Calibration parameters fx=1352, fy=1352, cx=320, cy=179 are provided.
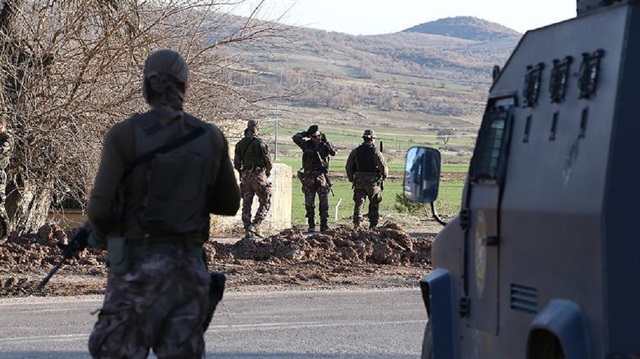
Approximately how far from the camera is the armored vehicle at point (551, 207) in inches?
176

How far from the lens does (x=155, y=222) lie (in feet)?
18.0

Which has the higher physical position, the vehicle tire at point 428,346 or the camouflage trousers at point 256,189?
the vehicle tire at point 428,346

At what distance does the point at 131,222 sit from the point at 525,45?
1.83m

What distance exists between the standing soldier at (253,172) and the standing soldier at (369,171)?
186cm

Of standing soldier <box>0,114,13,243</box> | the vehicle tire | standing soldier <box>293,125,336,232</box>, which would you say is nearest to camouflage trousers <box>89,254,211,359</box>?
the vehicle tire

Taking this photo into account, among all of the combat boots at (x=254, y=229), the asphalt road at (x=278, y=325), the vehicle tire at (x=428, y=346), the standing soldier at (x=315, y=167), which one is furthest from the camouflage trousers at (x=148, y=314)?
the standing soldier at (x=315, y=167)

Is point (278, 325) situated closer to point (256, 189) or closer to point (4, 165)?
point (4, 165)

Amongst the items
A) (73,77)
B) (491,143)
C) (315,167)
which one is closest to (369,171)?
(315,167)

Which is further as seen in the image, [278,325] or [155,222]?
[278,325]

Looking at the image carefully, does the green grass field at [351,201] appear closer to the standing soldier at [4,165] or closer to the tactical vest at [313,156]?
the tactical vest at [313,156]

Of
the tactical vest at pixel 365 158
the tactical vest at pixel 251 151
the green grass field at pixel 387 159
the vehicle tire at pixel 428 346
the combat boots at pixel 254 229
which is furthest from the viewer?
the green grass field at pixel 387 159

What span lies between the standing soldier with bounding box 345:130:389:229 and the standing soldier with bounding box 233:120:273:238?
1.86 metres

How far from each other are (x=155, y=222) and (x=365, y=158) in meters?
18.5

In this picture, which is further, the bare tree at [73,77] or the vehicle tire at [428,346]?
the bare tree at [73,77]
